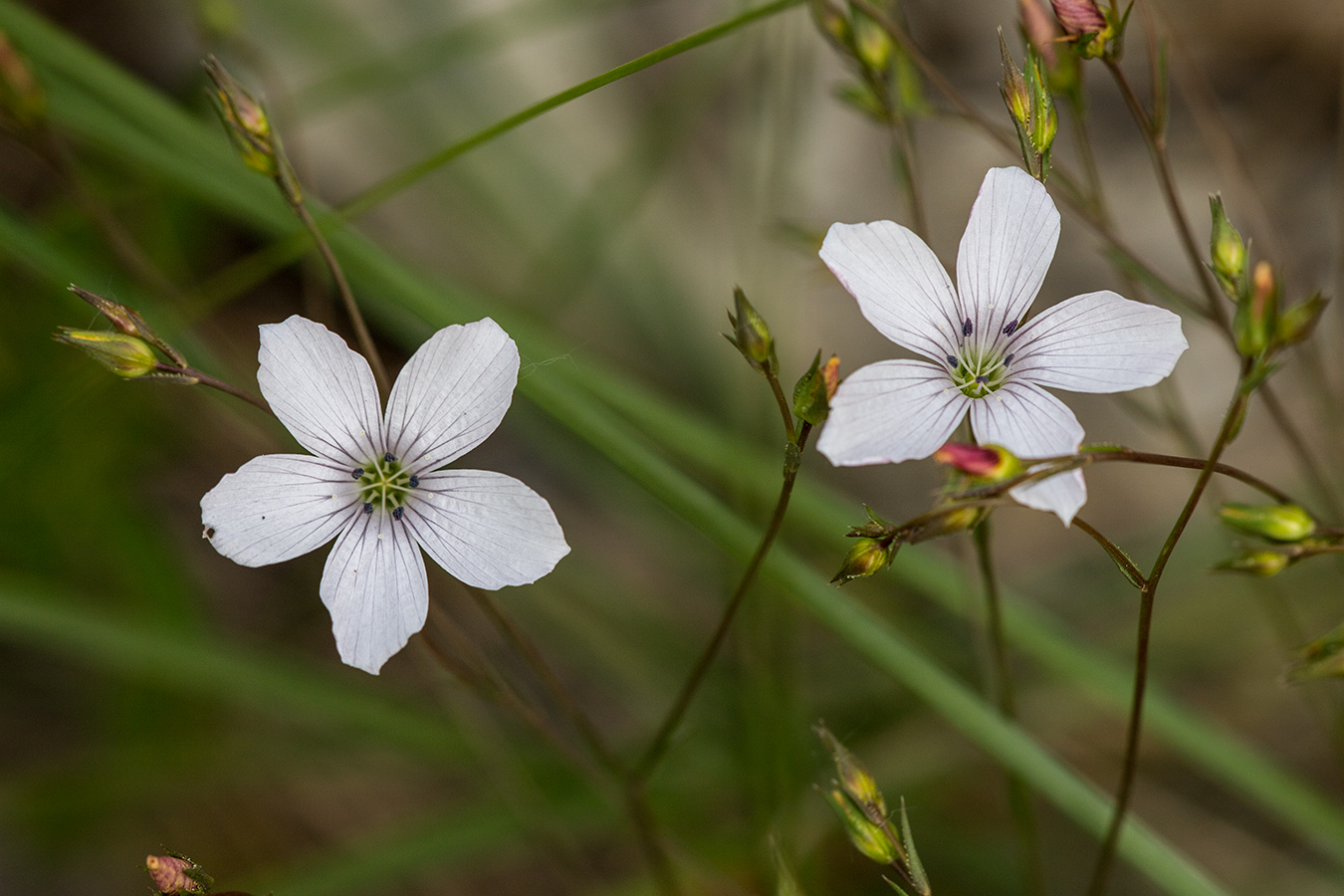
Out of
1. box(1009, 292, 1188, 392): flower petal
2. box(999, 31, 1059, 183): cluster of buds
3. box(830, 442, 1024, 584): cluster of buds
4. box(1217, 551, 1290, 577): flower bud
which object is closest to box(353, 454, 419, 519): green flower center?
box(830, 442, 1024, 584): cluster of buds


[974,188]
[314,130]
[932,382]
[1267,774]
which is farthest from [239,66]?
[1267,774]

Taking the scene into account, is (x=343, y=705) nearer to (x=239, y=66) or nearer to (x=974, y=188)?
(x=239, y=66)

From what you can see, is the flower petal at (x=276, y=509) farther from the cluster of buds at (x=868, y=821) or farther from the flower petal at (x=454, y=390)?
the cluster of buds at (x=868, y=821)

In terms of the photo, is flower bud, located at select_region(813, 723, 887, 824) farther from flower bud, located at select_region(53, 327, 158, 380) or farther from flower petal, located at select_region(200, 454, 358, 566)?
flower bud, located at select_region(53, 327, 158, 380)

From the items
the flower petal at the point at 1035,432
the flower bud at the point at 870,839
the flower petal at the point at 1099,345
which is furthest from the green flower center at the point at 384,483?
the flower petal at the point at 1099,345

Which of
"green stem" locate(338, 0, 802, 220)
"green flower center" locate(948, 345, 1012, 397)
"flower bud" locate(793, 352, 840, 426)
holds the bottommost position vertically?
"flower bud" locate(793, 352, 840, 426)
